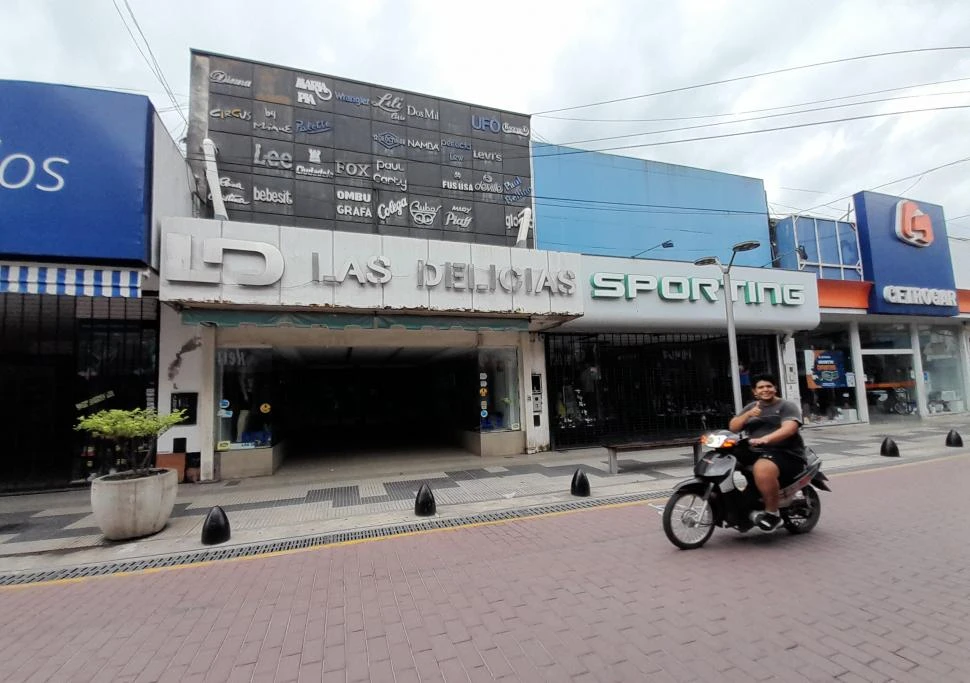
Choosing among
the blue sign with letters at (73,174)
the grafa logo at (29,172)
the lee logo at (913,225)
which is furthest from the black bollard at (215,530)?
the lee logo at (913,225)

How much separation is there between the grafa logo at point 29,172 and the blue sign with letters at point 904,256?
74.0 feet

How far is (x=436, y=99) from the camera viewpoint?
1358 centimetres

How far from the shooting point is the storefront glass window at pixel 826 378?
17188mm

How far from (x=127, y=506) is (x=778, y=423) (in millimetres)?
8072

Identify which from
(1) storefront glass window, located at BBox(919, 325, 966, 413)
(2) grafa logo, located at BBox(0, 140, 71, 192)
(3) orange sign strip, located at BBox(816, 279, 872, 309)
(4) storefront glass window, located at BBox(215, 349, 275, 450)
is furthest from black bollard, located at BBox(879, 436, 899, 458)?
(2) grafa logo, located at BBox(0, 140, 71, 192)

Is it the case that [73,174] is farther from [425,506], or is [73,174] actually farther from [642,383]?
[642,383]

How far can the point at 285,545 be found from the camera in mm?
5820

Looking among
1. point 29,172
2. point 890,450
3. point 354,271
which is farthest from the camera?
point 890,450

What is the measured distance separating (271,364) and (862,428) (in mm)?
19089

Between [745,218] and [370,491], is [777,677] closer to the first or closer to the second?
[370,491]

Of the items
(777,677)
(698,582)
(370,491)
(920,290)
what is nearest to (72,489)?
(370,491)

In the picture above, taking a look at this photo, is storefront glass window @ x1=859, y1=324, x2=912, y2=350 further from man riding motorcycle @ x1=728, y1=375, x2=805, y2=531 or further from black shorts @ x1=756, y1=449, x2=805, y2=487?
black shorts @ x1=756, y1=449, x2=805, y2=487

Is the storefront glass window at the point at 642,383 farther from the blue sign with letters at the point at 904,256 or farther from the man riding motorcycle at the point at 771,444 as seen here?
the man riding motorcycle at the point at 771,444

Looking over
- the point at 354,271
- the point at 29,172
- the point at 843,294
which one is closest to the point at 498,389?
the point at 354,271
